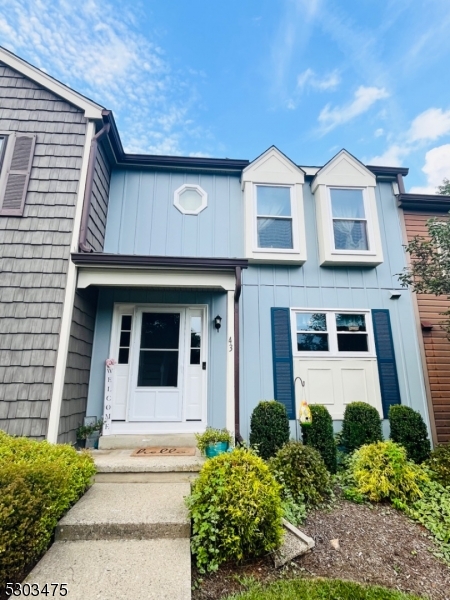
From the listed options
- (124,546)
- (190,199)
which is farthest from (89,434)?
(190,199)

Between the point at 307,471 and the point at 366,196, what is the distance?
18.2 ft

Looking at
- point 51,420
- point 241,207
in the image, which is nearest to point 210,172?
point 241,207

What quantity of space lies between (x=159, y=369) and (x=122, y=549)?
3117 mm

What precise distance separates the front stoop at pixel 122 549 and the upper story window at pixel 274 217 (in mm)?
4617

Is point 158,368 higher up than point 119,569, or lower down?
higher up

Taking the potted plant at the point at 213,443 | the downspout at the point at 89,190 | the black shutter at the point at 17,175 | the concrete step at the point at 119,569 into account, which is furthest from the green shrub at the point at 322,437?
the black shutter at the point at 17,175

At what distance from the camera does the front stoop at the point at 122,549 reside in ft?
6.59

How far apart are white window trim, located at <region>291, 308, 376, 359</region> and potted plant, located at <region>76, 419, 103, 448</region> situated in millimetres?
3621

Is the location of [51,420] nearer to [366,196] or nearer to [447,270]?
[447,270]

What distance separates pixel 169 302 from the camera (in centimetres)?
564

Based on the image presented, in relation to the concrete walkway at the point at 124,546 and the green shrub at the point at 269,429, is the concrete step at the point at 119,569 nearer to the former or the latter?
the concrete walkway at the point at 124,546

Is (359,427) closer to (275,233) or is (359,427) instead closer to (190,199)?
(275,233)

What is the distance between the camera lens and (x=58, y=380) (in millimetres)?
4160

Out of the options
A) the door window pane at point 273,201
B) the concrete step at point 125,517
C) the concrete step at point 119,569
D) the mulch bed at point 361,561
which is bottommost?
the mulch bed at point 361,561
